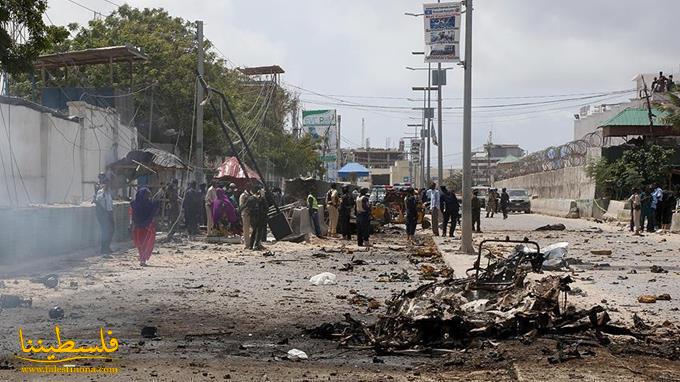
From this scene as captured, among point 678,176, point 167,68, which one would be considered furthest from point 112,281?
point 678,176

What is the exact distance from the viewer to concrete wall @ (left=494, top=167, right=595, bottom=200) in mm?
52094

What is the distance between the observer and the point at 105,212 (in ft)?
65.5

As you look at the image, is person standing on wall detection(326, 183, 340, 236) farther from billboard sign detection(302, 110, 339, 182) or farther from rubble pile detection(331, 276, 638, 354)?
billboard sign detection(302, 110, 339, 182)

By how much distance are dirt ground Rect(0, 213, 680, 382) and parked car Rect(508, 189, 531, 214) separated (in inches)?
1540

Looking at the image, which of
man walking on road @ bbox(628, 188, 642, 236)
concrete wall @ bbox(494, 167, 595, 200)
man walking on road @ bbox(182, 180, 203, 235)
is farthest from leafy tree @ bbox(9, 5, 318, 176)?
concrete wall @ bbox(494, 167, 595, 200)

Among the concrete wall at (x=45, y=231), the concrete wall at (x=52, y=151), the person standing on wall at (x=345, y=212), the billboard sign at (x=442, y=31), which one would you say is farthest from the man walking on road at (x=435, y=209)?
the concrete wall at (x=45, y=231)

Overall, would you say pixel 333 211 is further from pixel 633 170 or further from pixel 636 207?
pixel 633 170

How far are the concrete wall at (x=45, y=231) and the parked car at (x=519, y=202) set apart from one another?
137 feet

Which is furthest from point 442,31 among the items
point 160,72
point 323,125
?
point 323,125

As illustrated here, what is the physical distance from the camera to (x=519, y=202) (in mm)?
59719

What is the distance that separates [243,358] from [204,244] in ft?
54.6

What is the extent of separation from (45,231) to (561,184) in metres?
47.6

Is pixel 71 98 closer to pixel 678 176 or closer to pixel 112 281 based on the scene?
pixel 112 281

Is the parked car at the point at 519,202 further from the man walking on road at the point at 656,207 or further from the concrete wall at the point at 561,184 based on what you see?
the man walking on road at the point at 656,207
